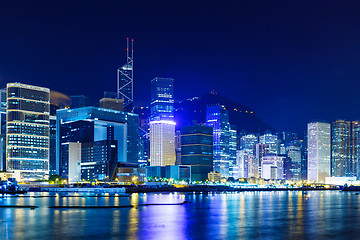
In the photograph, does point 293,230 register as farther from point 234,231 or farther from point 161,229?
point 161,229

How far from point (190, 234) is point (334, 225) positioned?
772 inches

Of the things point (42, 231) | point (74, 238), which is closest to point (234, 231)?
point (74, 238)

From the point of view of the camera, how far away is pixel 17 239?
42656 millimetres

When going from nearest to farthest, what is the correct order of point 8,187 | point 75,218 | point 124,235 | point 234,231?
1. point 124,235
2. point 234,231
3. point 75,218
4. point 8,187

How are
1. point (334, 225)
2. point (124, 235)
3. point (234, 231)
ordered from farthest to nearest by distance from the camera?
1. point (334, 225)
2. point (234, 231)
3. point (124, 235)

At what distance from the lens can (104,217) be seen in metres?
64.3

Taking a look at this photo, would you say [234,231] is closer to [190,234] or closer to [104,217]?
[190,234]

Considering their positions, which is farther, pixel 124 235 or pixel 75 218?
pixel 75 218

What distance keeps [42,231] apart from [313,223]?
3193cm

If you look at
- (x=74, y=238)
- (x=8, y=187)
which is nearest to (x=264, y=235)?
(x=74, y=238)

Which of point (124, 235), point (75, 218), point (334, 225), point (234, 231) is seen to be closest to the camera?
point (124, 235)

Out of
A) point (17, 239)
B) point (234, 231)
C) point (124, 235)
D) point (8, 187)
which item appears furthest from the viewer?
point (8, 187)

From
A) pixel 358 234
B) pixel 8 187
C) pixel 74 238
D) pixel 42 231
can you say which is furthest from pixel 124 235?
pixel 8 187

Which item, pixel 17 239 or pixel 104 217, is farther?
pixel 104 217
